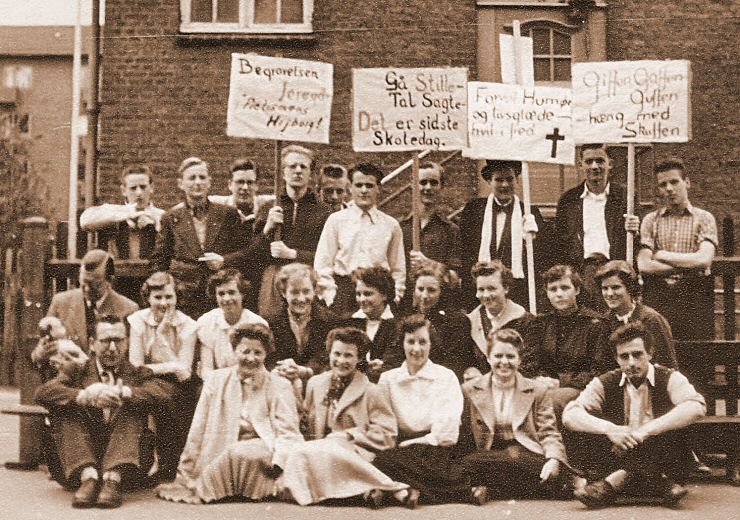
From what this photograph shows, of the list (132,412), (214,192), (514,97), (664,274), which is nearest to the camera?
(132,412)

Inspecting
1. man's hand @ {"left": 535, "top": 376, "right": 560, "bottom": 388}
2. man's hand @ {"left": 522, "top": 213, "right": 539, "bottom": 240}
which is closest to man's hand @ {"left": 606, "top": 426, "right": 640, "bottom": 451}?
man's hand @ {"left": 535, "top": 376, "right": 560, "bottom": 388}

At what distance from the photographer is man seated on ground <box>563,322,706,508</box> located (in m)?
6.55

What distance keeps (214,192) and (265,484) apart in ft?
16.3

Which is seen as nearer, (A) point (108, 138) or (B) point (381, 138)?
(B) point (381, 138)

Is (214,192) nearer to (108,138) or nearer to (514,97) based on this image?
(108,138)

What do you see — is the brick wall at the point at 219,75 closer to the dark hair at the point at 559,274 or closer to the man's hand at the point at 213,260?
the man's hand at the point at 213,260

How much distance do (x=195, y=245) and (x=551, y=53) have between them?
5260mm

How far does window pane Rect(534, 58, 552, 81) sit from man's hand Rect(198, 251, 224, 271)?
497cm

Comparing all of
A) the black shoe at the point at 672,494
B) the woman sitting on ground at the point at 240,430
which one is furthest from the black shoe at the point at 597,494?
the woman sitting on ground at the point at 240,430

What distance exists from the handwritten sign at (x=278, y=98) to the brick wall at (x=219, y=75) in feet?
10.5

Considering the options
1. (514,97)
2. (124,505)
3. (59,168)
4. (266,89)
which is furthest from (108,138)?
(59,168)

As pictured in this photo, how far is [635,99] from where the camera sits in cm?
776

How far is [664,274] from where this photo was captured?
747 cm

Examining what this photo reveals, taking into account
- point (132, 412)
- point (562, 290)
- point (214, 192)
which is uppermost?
point (214, 192)
